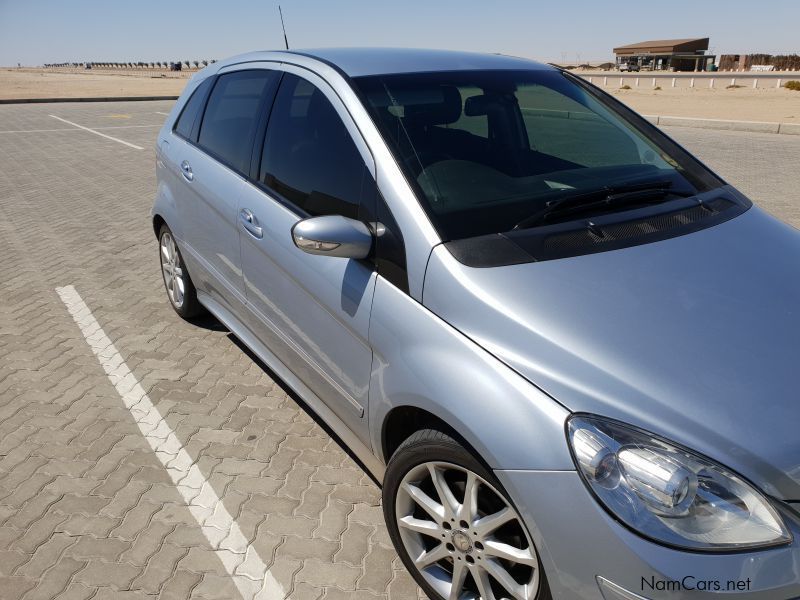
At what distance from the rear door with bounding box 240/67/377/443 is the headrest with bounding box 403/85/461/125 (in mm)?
266

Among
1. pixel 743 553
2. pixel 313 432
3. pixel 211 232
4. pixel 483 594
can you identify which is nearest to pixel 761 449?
pixel 743 553

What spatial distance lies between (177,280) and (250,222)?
1.76 metres

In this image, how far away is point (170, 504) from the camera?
2.93 metres

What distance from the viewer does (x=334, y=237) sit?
231 cm

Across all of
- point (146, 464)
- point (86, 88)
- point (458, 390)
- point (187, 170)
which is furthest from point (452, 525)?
point (86, 88)

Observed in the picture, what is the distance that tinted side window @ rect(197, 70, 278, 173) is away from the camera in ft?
11.1

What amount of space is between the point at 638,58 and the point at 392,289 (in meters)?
96.1

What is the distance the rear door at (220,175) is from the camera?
337cm

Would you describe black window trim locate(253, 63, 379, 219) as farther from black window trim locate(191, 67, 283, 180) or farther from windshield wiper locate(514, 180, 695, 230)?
windshield wiper locate(514, 180, 695, 230)

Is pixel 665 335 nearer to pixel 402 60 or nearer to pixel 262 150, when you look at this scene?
pixel 402 60

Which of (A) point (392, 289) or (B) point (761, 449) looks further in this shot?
(A) point (392, 289)

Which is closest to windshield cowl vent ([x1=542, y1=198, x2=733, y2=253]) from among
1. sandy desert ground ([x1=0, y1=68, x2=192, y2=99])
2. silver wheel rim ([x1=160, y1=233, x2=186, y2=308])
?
silver wheel rim ([x1=160, y1=233, x2=186, y2=308])

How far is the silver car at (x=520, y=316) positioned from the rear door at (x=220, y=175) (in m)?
0.03

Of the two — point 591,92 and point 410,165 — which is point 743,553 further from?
point 591,92
